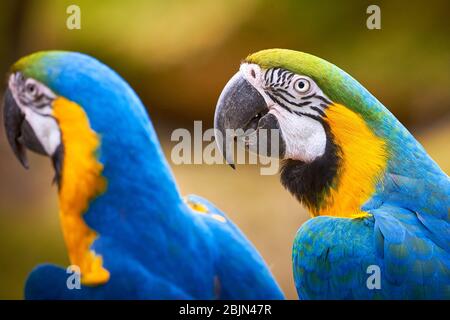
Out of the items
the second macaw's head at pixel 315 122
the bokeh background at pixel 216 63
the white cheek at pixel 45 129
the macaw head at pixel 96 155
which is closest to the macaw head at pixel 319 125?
the second macaw's head at pixel 315 122

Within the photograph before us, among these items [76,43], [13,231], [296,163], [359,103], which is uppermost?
[76,43]

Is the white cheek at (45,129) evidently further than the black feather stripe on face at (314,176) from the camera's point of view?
No

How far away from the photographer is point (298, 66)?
4.54 feet

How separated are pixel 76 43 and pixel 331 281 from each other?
1.41 meters

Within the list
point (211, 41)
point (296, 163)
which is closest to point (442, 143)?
point (211, 41)

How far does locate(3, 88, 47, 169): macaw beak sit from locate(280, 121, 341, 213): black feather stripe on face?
54cm

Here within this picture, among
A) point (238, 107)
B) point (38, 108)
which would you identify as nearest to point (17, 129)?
point (38, 108)

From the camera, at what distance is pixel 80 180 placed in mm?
1246

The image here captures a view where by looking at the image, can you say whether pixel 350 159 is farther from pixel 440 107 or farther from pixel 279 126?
pixel 440 107

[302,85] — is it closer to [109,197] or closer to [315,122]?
[315,122]

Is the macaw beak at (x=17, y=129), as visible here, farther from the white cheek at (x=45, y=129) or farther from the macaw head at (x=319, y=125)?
the macaw head at (x=319, y=125)

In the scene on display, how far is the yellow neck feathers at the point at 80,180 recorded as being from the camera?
124 cm

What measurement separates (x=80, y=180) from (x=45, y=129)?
0.46ft

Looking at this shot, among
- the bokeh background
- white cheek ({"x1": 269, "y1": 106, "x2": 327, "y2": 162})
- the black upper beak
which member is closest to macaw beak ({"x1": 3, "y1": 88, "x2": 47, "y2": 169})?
the black upper beak
